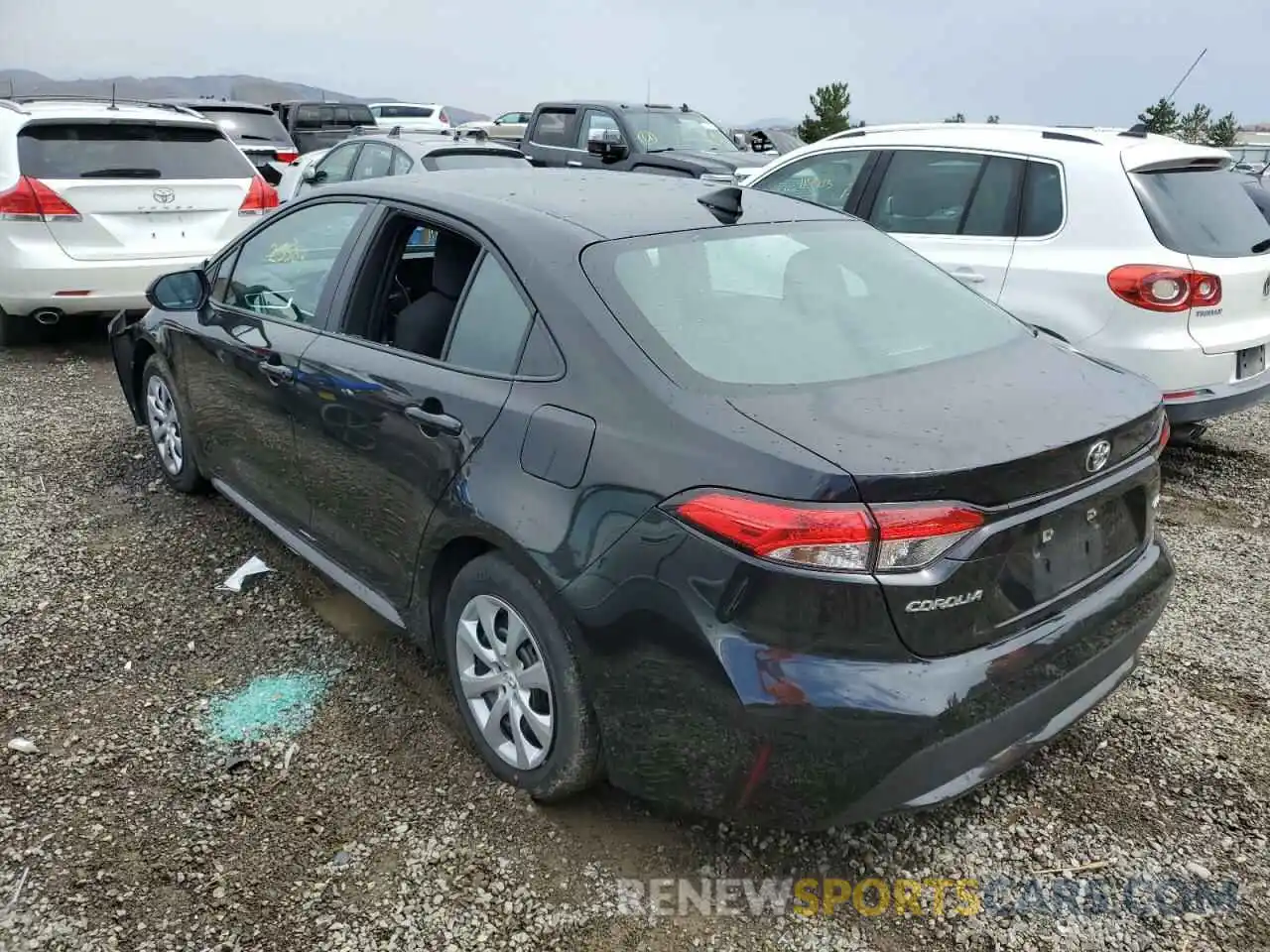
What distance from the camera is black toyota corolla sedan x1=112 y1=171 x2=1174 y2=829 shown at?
2.04 meters

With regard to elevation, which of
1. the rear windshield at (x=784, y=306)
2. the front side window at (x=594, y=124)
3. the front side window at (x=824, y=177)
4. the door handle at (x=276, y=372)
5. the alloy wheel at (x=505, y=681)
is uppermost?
the front side window at (x=594, y=124)

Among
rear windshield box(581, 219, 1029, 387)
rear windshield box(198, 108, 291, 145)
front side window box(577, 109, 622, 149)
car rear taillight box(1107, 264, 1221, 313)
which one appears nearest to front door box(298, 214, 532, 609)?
rear windshield box(581, 219, 1029, 387)

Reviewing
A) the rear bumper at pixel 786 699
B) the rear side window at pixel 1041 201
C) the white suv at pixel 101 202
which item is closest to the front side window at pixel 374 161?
the white suv at pixel 101 202

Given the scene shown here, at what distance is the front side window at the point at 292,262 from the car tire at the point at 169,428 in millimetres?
702

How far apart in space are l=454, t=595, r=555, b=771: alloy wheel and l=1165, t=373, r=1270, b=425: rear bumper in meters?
3.38

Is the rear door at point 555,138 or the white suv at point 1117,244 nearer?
the white suv at point 1117,244

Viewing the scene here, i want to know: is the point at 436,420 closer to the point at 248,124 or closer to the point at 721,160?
the point at 721,160

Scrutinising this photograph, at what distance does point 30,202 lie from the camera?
6395mm

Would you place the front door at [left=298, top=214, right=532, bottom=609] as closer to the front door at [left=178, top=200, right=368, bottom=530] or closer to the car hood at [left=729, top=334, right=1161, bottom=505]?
the front door at [left=178, top=200, right=368, bottom=530]

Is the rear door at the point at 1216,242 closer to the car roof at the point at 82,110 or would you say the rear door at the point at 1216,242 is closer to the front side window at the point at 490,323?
the front side window at the point at 490,323

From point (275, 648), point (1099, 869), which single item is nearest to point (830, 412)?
point (1099, 869)

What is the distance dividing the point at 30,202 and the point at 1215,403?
273 inches

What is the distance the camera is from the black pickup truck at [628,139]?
11672mm

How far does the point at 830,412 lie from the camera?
7.27 feet
